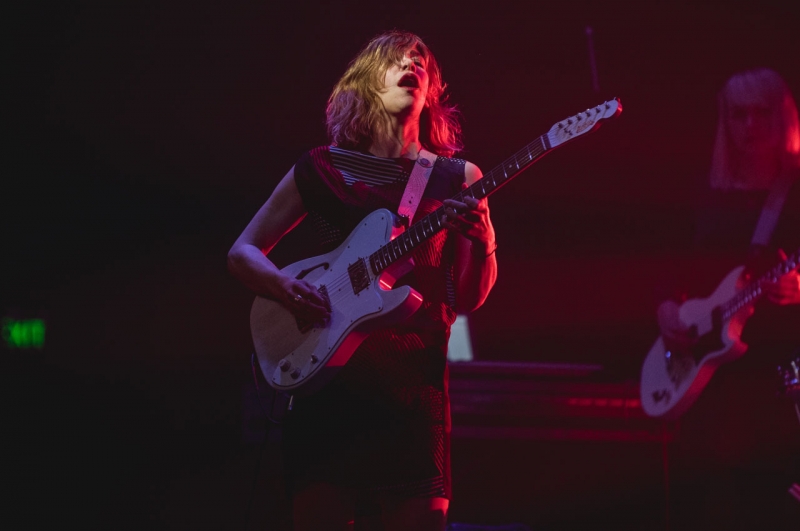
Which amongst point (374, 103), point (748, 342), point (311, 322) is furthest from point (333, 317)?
point (748, 342)

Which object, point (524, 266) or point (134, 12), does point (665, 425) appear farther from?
point (134, 12)

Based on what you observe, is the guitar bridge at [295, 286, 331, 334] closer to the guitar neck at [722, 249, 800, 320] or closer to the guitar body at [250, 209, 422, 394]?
the guitar body at [250, 209, 422, 394]

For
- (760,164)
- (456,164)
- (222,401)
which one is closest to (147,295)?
(222,401)

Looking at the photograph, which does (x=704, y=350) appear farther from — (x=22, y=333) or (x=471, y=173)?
(x=22, y=333)

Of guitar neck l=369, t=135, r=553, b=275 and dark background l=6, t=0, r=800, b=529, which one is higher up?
dark background l=6, t=0, r=800, b=529

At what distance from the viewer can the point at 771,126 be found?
4.04 m

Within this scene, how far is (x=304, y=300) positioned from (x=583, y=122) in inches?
38.8

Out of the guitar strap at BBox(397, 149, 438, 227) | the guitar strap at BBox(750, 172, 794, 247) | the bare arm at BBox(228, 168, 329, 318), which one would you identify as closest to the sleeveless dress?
the guitar strap at BBox(397, 149, 438, 227)

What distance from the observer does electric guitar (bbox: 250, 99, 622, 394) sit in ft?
6.72

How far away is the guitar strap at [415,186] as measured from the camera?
2254mm

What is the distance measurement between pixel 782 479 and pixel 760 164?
5.62 ft

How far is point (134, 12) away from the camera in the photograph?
4199 millimetres

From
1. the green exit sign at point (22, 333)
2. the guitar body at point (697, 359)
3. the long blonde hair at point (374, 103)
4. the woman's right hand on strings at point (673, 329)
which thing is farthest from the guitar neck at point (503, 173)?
the green exit sign at point (22, 333)

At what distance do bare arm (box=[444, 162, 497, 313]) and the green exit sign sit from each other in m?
3.83
